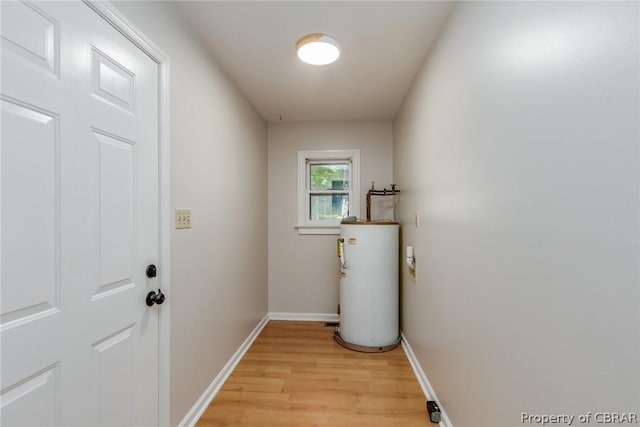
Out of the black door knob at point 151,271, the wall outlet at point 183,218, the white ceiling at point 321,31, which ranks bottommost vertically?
the black door knob at point 151,271

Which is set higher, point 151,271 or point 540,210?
point 540,210

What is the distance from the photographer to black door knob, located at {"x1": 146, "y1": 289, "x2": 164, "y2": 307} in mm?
1302

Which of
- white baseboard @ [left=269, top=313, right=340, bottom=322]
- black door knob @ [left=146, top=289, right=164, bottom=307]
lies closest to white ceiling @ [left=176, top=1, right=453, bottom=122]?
black door knob @ [left=146, top=289, right=164, bottom=307]

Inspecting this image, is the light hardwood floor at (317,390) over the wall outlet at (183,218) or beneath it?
beneath

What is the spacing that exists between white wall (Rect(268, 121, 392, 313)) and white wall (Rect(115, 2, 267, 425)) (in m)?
0.68

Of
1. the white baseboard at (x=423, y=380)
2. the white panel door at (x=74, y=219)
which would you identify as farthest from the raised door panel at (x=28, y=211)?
the white baseboard at (x=423, y=380)

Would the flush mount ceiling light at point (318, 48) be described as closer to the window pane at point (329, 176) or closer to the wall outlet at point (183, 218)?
the wall outlet at point (183, 218)

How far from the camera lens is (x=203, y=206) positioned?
5.89 feet

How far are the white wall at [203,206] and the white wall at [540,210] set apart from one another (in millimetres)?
1509

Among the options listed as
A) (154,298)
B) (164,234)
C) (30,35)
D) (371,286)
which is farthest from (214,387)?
(30,35)

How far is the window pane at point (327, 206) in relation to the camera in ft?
11.3

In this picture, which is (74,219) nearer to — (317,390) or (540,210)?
(540,210)

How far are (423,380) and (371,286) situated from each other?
820mm

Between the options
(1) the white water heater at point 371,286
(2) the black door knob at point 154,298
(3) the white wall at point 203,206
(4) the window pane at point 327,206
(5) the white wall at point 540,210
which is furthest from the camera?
(4) the window pane at point 327,206
